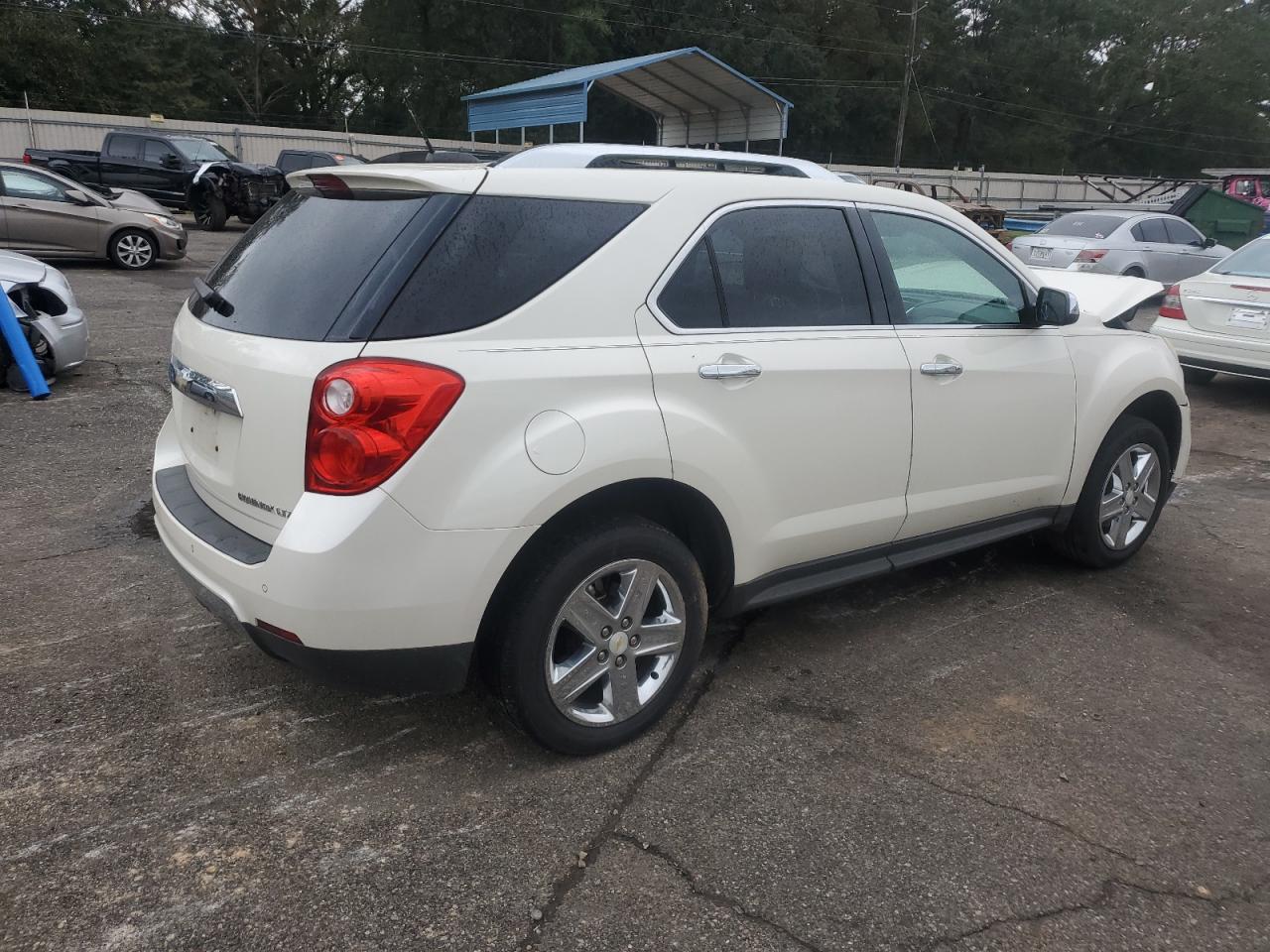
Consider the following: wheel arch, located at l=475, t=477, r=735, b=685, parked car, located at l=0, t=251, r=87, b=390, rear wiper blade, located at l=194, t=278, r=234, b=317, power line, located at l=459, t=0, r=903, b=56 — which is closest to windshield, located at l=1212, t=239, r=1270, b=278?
wheel arch, located at l=475, t=477, r=735, b=685

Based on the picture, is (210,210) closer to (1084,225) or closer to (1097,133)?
(1084,225)

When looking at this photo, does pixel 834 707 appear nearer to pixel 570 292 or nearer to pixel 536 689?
pixel 536 689

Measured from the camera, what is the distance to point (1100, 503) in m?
4.61

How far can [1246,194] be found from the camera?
992 inches

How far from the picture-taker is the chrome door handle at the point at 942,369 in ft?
12.2

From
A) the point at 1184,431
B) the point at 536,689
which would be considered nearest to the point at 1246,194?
the point at 1184,431

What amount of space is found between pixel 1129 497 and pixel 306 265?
386 cm

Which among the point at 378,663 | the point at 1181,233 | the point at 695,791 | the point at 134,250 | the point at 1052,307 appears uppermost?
the point at 1052,307

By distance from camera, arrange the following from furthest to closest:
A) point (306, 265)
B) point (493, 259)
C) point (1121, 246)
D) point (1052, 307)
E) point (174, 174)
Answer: point (174, 174) < point (1121, 246) < point (1052, 307) < point (306, 265) < point (493, 259)

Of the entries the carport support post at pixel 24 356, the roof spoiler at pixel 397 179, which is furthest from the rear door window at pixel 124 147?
the roof spoiler at pixel 397 179

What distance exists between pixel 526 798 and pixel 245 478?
121 centimetres

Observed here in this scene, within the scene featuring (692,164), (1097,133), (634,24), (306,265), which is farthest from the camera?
(1097,133)

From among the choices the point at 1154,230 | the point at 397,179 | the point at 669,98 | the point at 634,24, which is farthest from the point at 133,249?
the point at 634,24

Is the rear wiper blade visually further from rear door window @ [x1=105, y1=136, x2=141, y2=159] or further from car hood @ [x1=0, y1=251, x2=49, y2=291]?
rear door window @ [x1=105, y1=136, x2=141, y2=159]
